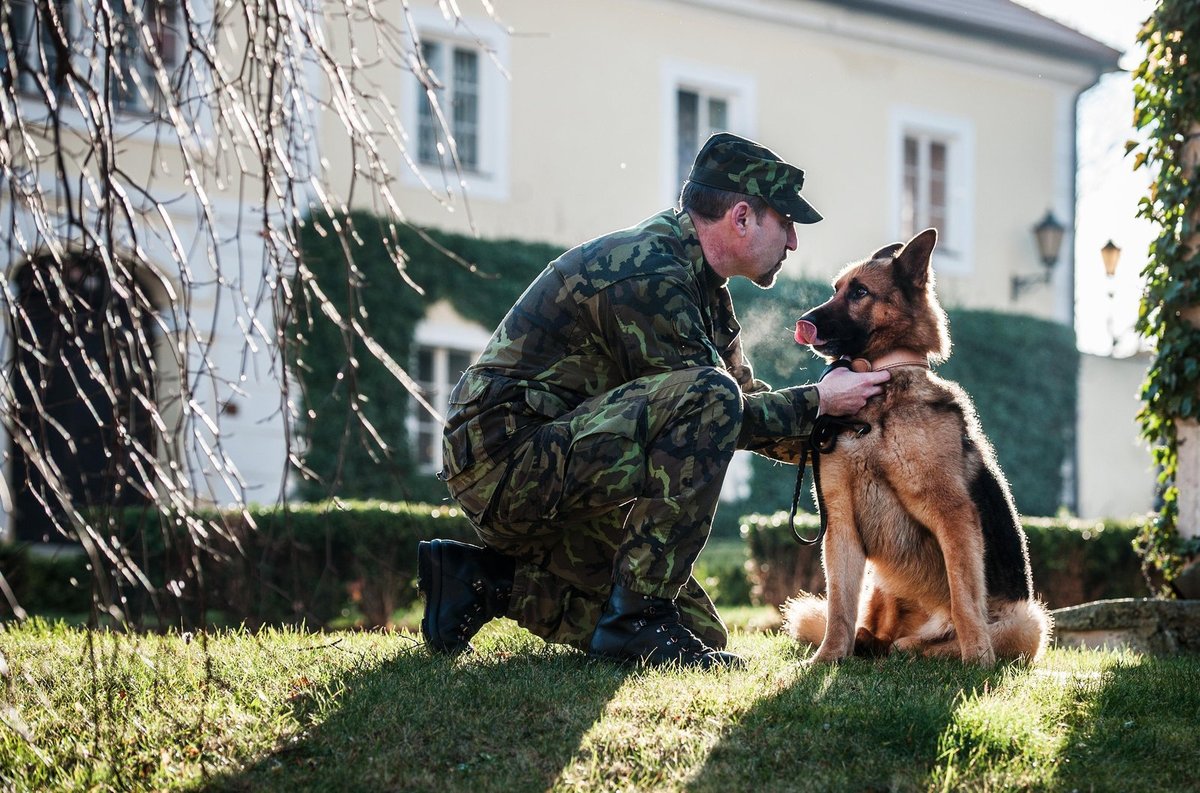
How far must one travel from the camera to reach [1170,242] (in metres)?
6.60

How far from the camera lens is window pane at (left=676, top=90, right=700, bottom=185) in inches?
678

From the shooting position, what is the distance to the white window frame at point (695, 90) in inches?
659

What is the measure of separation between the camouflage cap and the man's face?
6 centimetres

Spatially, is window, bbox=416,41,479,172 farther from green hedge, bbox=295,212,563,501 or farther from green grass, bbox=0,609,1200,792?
green grass, bbox=0,609,1200,792

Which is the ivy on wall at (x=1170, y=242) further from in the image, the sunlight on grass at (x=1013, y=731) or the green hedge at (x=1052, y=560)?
the green hedge at (x=1052, y=560)

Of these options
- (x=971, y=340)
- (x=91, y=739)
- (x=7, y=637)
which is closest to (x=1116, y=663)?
(x=91, y=739)

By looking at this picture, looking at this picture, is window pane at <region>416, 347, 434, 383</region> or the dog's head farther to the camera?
window pane at <region>416, 347, 434, 383</region>

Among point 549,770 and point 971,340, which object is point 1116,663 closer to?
point 549,770

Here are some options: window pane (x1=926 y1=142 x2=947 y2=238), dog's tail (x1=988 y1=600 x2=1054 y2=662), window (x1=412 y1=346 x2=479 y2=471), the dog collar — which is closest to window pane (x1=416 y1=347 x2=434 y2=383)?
window (x1=412 y1=346 x2=479 y2=471)

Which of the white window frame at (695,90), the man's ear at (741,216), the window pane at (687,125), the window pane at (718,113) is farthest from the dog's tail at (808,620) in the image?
the window pane at (718,113)

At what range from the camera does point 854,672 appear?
14.2 feet

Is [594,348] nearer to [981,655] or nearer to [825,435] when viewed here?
[825,435]

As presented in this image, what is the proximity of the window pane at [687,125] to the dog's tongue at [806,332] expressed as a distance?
41.1ft

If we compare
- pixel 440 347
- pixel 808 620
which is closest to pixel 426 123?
pixel 440 347
